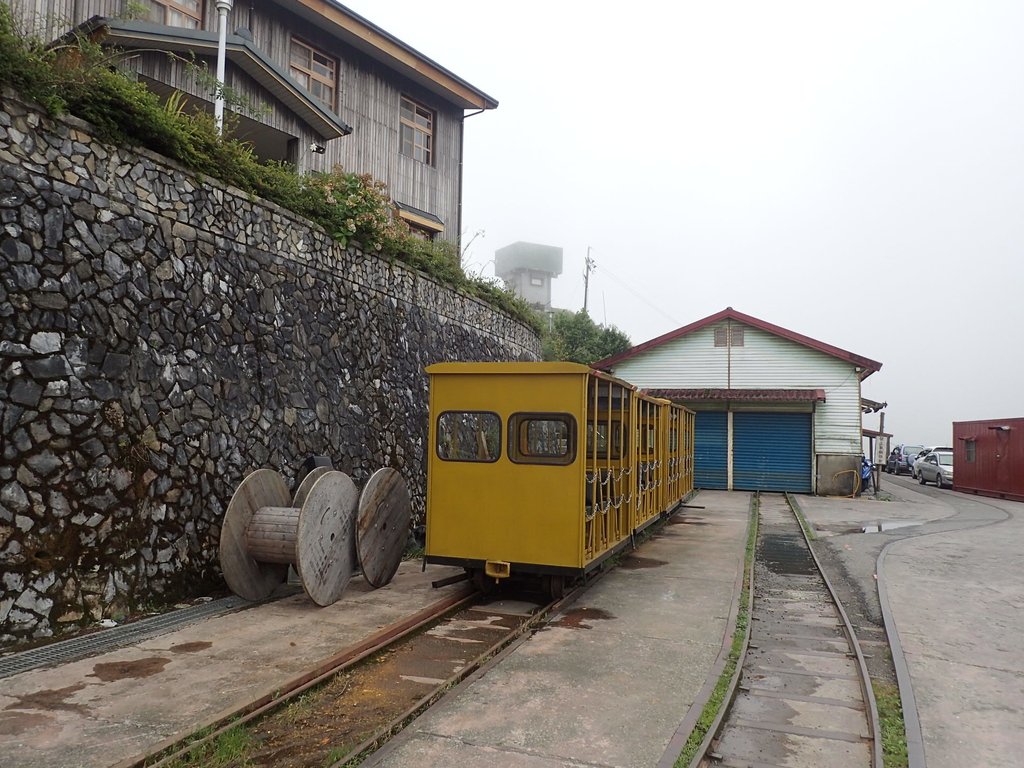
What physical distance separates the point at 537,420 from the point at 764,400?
1736 centimetres

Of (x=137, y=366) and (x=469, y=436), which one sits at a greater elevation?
(x=137, y=366)

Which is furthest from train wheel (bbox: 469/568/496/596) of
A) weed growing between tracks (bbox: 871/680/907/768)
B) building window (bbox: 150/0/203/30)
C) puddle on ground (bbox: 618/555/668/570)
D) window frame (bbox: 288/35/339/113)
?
window frame (bbox: 288/35/339/113)

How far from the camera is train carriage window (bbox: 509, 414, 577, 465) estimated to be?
23.1 feet

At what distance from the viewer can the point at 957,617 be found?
24.5 feet

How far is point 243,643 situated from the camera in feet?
18.9

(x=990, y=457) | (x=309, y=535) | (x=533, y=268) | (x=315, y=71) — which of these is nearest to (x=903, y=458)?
(x=990, y=457)

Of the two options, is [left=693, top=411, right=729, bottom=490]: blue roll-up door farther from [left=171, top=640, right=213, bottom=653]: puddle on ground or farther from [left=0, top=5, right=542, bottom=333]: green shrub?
[left=171, top=640, right=213, bottom=653]: puddle on ground

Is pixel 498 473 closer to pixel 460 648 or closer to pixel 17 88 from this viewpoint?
pixel 460 648

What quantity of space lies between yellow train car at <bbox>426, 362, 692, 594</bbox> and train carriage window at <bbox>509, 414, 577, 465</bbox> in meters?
0.01

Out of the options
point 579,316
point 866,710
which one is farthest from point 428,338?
point 579,316

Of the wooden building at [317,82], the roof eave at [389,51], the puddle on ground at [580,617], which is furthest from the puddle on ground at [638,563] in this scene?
the roof eave at [389,51]

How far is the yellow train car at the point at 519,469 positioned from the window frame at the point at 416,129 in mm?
12615

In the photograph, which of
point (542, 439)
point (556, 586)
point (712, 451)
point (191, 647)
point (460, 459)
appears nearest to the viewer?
point (191, 647)

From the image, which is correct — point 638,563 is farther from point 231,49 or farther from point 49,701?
point 231,49
